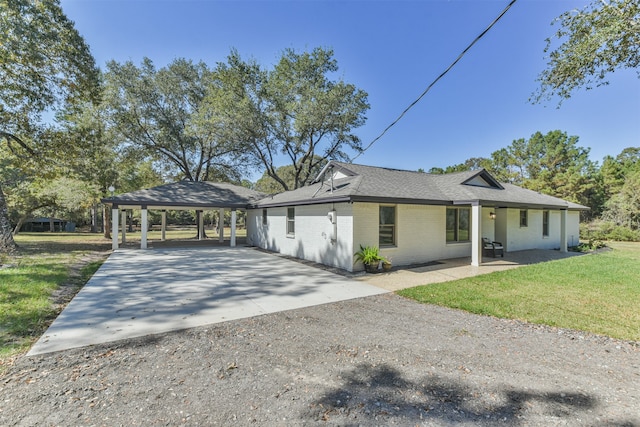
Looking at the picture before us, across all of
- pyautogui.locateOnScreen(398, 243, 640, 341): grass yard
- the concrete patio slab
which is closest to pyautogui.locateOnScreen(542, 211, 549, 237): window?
the concrete patio slab

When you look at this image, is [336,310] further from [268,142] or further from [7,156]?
[7,156]

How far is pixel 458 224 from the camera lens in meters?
11.7

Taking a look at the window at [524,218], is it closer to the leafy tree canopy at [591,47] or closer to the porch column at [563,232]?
the porch column at [563,232]

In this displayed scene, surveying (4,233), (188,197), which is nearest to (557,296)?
(188,197)

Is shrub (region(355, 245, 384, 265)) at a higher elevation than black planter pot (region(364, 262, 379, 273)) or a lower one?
higher

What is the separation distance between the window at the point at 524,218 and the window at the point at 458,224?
3722 mm

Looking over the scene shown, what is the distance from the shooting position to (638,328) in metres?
4.32

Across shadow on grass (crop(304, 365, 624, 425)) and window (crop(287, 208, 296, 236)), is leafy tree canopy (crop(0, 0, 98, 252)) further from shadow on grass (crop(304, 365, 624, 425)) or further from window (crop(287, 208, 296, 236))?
shadow on grass (crop(304, 365, 624, 425))

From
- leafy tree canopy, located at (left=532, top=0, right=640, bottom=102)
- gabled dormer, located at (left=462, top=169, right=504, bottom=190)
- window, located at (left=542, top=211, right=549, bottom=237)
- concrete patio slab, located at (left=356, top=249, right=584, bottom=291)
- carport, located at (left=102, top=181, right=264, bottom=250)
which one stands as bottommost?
concrete patio slab, located at (left=356, top=249, right=584, bottom=291)

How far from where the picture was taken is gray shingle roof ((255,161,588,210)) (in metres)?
9.24

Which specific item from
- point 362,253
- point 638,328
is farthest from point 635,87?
point 362,253

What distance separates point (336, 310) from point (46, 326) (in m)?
4.67

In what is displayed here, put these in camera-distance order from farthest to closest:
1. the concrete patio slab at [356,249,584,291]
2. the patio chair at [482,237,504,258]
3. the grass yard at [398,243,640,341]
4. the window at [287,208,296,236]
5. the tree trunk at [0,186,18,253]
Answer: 1. the window at [287,208,296,236]
2. the tree trunk at [0,186,18,253]
3. the patio chair at [482,237,504,258]
4. the concrete patio slab at [356,249,584,291]
5. the grass yard at [398,243,640,341]

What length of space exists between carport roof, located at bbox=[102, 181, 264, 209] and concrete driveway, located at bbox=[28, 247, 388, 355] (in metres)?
5.27
